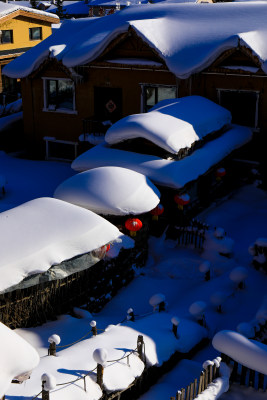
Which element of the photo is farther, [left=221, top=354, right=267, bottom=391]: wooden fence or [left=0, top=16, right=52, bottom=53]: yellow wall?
[left=0, top=16, right=52, bottom=53]: yellow wall

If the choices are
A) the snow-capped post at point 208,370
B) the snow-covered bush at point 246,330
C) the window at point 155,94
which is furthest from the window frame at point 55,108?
the snow-capped post at point 208,370

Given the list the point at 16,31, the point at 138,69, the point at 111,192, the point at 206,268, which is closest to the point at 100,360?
the point at 206,268

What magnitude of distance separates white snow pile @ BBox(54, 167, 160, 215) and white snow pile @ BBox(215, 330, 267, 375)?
5.36 metres

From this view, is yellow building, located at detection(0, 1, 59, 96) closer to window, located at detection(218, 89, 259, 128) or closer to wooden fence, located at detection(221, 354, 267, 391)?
window, located at detection(218, 89, 259, 128)

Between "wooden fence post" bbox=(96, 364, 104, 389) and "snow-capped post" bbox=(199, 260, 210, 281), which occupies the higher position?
"wooden fence post" bbox=(96, 364, 104, 389)

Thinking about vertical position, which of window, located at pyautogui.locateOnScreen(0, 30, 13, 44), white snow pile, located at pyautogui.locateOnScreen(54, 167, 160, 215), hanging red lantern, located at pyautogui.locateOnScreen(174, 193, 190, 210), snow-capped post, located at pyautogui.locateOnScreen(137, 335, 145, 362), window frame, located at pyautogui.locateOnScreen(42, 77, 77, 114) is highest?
window, located at pyautogui.locateOnScreen(0, 30, 13, 44)

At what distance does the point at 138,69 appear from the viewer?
22.8 meters

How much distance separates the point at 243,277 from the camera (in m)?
A: 14.1

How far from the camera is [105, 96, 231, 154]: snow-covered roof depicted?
1759 centimetres

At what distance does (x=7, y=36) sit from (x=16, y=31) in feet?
3.10

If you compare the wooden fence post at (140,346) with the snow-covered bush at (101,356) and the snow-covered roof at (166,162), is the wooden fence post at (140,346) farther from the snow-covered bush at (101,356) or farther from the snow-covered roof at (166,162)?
the snow-covered roof at (166,162)

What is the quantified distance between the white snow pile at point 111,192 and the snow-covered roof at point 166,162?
891 mm

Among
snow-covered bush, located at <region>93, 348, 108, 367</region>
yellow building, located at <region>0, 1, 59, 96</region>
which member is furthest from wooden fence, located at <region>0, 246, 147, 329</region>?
yellow building, located at <region>0, 1, 59, 96</region>

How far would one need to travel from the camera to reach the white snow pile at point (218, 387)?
9948 millimetres
